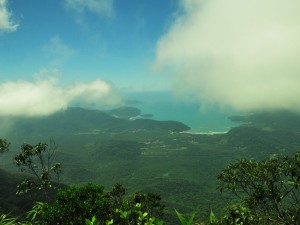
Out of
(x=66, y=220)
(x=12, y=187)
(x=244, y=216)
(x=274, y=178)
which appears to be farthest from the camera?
(x=12, y=187)

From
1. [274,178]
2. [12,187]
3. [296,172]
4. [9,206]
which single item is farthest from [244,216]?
[12,187]

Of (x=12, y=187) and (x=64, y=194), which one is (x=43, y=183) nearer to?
(x=64, y=194)

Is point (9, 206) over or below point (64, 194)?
below

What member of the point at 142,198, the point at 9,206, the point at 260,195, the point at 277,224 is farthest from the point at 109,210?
the point at 9,206

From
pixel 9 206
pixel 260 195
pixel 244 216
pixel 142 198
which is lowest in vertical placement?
pixel 9 206

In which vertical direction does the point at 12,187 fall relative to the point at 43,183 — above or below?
below

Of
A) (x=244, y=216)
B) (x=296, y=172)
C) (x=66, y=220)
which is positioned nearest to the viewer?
(x=244, y=216)

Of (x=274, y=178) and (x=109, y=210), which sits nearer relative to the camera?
(x=109, y=210)

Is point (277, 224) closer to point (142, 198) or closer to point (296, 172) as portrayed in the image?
point (296, 172)

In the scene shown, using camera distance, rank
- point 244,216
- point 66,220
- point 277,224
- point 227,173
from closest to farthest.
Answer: point 244,216 → point 66,220 → point 277,224 → point 227,173
